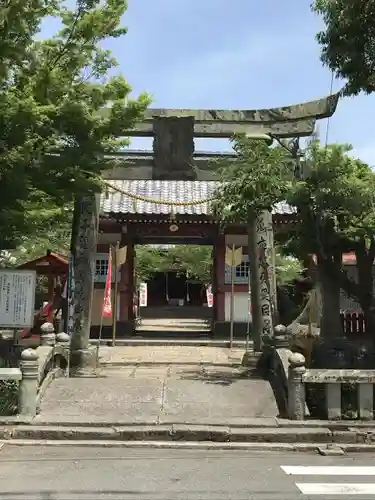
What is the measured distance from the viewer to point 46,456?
6.83m

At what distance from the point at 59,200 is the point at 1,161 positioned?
1.75 m

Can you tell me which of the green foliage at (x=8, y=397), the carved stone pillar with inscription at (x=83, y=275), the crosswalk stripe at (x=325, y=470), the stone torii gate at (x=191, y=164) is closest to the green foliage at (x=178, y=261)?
the stone torii gate at (x=191, y=164)

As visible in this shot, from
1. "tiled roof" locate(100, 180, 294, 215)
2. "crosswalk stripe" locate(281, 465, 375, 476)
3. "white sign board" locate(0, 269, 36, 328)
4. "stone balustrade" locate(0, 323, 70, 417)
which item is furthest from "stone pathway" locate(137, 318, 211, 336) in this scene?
"crosswalk stripe" locate(281, 465, 375, 476)

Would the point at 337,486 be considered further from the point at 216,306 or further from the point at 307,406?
the point at 216,306

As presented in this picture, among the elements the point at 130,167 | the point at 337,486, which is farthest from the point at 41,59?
the point at 337,486

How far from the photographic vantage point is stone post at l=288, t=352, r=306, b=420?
820 cm

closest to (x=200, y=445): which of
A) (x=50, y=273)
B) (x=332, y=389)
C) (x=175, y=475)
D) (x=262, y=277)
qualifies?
(x=175, y=475)

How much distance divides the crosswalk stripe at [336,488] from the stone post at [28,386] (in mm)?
4168

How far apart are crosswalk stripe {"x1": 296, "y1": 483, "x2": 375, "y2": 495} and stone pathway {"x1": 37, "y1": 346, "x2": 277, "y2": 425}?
2398 millimetres

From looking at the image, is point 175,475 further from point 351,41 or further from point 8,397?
point 351,41

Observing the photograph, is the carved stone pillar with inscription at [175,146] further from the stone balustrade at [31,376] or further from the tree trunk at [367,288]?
the stone balustrade at [31,376]

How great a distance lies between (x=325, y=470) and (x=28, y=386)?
4298 millimetres

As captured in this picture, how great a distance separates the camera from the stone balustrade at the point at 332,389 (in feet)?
26.8

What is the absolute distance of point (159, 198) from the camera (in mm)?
18922
